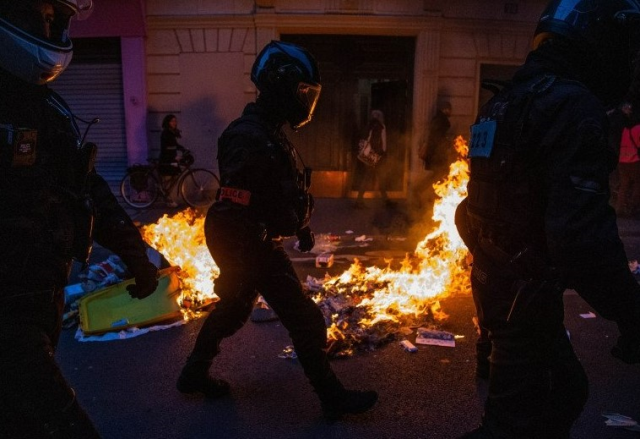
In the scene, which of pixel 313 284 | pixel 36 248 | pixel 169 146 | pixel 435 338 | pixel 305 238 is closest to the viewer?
pixel 36 248

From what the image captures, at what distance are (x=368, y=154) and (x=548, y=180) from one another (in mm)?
9224

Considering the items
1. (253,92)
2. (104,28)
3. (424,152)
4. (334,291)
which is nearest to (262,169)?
(334,291)

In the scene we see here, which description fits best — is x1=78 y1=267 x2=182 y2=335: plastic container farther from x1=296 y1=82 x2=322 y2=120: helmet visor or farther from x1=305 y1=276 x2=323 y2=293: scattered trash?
x1=296 y1=82 x2=322 y2=120: helmet visor

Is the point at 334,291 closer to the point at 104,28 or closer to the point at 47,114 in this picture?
the point at 47,114

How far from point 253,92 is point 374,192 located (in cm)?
361

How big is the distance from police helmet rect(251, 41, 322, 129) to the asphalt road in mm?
1883

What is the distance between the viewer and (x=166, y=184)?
38.8 ft

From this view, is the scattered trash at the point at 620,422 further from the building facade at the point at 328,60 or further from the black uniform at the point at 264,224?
the building facade at the point at 328,60

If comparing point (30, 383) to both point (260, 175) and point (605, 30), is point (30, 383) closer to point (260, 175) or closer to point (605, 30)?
point (260, 175)

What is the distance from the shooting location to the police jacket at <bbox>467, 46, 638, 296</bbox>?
194 cm

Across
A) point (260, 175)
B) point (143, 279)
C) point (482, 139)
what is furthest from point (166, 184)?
point (482, 139)

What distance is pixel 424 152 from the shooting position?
11.1 meters

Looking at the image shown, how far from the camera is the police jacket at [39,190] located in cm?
189

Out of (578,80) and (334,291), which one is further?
(334,291)
